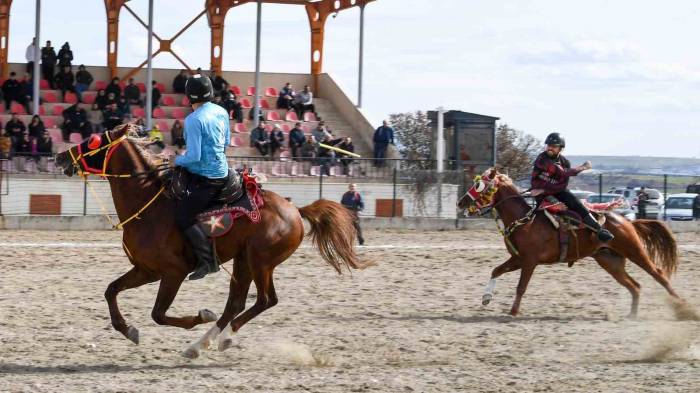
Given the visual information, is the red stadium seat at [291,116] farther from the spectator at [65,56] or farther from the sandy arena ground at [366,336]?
the sandy arena ground at [366,336]

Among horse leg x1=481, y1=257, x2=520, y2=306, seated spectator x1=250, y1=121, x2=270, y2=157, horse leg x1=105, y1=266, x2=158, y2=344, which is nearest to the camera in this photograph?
horse leg x1=105, y1=266, x2=158, y2=344

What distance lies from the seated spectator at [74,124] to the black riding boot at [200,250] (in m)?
17.4

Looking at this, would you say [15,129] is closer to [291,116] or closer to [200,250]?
[291,116]

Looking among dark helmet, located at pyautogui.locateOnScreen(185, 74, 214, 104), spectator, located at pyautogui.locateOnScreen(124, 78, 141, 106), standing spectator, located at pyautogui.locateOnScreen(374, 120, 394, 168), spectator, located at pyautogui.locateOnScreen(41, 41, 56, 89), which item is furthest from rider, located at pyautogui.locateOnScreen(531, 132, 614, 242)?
spectator, located at pyautogui.locateOnScreen(41, 41, 56, 89)

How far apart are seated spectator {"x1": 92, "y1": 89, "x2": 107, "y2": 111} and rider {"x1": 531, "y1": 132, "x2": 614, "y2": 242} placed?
1606cm

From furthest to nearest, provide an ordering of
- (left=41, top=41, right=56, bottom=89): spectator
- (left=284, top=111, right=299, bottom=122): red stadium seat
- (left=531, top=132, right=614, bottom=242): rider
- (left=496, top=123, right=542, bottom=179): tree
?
1. (left=496, top=123, right=542, bottom=179): tree
2. (left=284, top=111, right=299, bottom=122): red stadium seat
3. (left=41, top=41, right=56, bottom=89): spectator
4. (left=531, top=132, right=614, bottom=242): rider

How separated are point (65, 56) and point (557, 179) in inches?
730

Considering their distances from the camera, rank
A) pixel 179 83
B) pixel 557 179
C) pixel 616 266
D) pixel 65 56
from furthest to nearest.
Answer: pixel 179 83 → pixel 65 56 → pixel 616 266 → pixel 557 179

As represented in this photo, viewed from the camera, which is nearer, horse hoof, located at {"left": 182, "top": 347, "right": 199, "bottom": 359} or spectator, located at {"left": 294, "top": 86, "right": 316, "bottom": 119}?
horse hoof, located at {"left": 182, "top": 347, "right": 199, "bottom": 359}

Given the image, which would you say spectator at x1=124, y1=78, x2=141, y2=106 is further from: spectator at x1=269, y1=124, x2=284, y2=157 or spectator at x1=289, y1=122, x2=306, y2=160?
spectator at x1=289, y1=122, x2=306, y2=160

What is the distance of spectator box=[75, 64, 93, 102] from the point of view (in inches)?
1101

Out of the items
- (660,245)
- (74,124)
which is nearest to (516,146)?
(74,124)

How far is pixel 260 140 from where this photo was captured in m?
26.8

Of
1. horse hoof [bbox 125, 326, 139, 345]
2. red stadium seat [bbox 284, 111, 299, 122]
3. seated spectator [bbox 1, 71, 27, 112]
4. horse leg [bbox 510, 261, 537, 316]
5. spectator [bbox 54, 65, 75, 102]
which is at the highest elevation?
spectator [bbox 54, 65, 75, 102]
